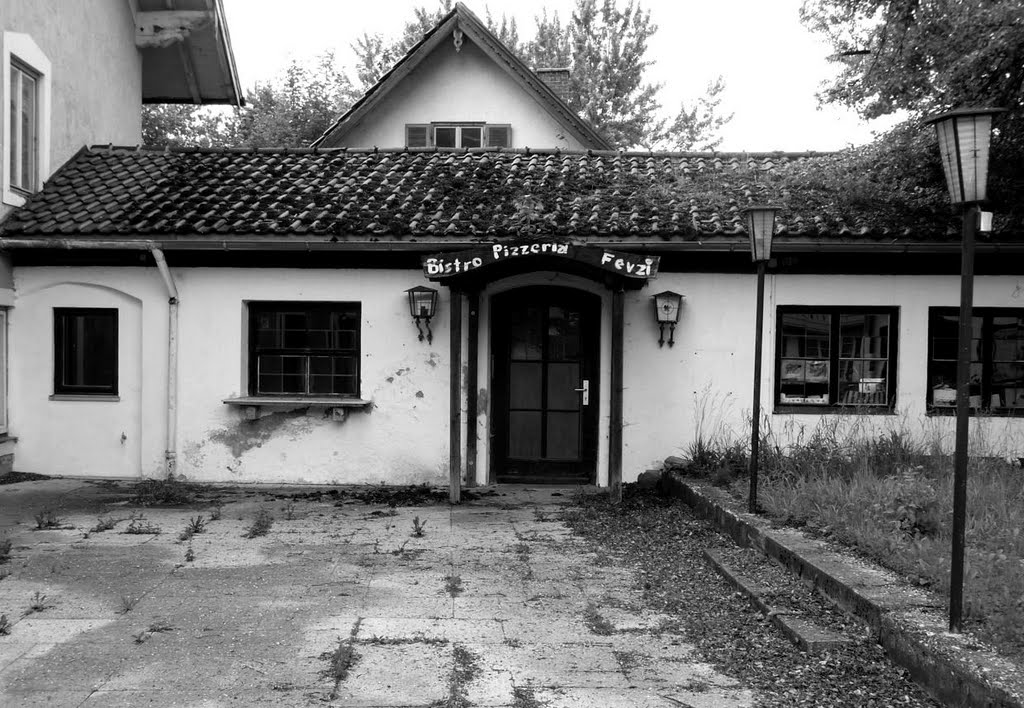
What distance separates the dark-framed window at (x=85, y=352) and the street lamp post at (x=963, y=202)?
30.2 ft

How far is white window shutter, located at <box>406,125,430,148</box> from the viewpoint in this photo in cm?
1673

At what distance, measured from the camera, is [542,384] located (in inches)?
421

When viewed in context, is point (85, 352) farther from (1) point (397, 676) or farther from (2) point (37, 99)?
(1) point (397, 676)

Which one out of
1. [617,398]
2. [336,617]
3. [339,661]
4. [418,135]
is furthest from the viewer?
[418,135]

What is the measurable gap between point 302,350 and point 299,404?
0.68m

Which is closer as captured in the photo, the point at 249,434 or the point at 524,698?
the point at 524,698

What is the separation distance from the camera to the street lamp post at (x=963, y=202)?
4.46 m

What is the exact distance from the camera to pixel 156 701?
171 inches

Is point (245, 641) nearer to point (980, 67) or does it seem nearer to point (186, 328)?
point (186, 328)

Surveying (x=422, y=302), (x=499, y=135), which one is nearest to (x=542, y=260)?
(x=422, y=302)

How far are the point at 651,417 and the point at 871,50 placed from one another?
472 cm

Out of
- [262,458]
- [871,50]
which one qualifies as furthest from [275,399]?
[871,50]

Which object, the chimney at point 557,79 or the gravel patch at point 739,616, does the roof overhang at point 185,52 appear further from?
the gravel patch at point 739,616

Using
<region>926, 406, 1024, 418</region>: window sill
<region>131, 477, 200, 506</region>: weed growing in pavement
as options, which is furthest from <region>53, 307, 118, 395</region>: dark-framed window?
<region>926, 406, 1024, 418</region>: window sill
